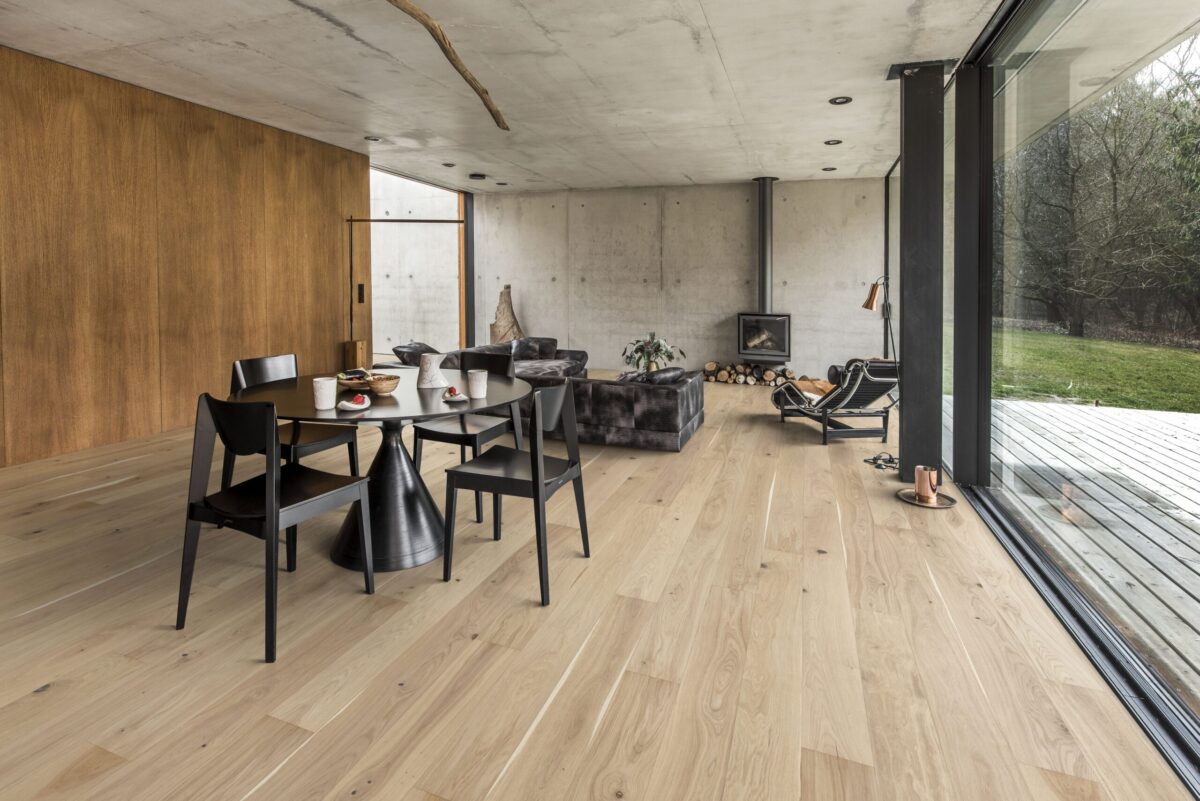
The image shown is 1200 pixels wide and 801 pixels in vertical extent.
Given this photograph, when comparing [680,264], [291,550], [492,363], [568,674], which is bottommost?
[568,674]

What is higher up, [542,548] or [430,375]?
[430,375]

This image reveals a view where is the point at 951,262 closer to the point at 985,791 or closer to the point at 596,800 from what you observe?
the point at 985,791

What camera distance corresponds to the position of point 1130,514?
86.3 inches

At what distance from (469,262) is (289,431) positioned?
7.73m

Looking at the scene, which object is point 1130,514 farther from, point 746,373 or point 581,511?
point 746,373

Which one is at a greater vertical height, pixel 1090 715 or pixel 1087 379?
pixel 1087 379

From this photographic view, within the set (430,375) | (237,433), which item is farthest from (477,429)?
(237,433)

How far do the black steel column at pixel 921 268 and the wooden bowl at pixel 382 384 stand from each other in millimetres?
3024

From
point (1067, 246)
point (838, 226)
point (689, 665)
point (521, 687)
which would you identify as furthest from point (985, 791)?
point (838, 226)

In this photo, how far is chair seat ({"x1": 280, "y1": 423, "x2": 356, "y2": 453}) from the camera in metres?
3.02

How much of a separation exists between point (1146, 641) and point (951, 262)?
272cm

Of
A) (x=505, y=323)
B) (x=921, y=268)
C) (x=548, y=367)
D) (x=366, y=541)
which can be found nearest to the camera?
(x=366, y=541)

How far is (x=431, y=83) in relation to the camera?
495 centimetres

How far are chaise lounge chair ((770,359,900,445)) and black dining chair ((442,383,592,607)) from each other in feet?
9.92
